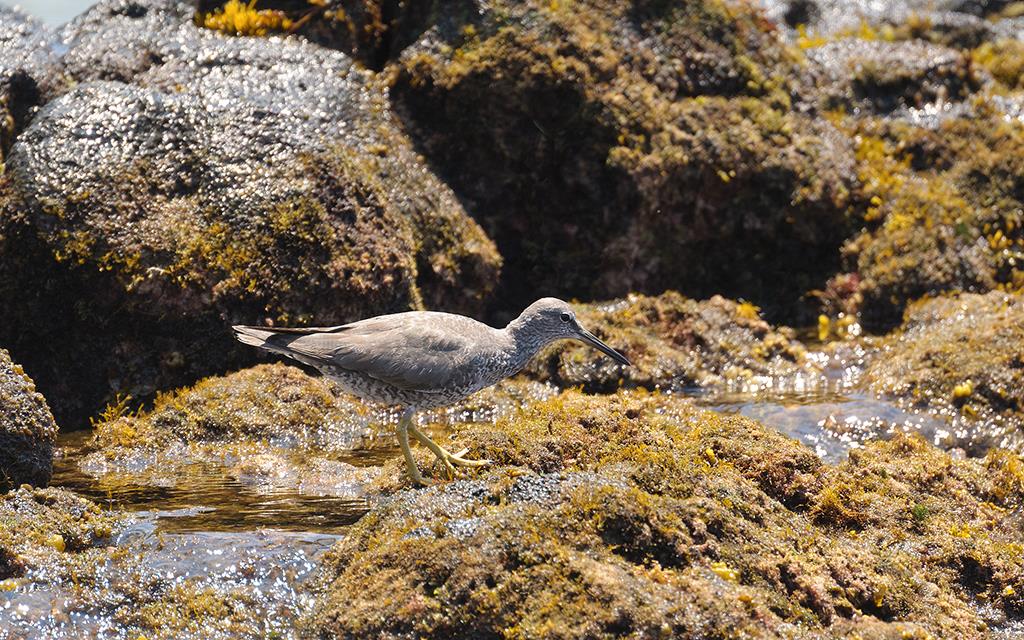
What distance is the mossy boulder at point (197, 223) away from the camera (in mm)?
9148

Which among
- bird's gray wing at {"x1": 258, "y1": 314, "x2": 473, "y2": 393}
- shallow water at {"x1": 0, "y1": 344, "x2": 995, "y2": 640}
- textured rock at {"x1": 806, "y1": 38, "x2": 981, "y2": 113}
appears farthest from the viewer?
textured rock at {"x1": 806, "y1": 38, "x2": 981, "y2": 113}

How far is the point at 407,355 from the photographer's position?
298 inches

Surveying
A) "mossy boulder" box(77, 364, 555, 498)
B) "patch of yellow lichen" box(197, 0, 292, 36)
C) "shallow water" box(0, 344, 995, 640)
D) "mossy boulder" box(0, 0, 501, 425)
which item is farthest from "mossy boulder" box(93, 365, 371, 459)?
"patch of yellow lichen" box(197, 0, 292, 36)

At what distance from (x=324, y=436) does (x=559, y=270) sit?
149 inches

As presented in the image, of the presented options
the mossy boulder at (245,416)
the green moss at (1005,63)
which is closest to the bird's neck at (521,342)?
the mossy boulder at (245,416)

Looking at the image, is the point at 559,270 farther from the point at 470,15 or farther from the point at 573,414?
the point at 573,414

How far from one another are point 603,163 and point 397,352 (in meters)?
4.75

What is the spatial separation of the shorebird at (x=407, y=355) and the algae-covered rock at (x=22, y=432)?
157cm

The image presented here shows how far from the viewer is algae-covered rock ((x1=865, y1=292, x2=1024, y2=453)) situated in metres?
9.09

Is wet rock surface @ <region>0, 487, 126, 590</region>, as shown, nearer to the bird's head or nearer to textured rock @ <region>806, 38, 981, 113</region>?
the bird's head

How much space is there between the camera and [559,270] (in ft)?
38.6

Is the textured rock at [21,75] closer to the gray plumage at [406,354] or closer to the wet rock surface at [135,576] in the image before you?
the gray plumage at [406,354]

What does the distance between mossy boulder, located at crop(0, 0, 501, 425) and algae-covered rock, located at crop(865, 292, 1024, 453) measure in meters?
4.06

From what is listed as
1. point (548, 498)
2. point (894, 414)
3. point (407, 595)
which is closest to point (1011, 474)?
point (894, 414)
